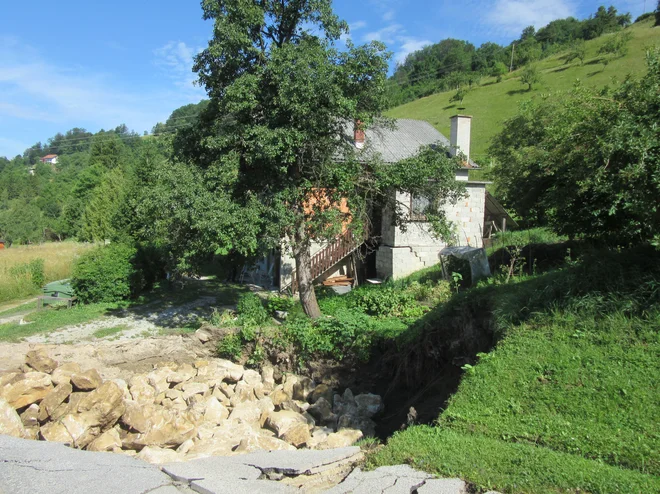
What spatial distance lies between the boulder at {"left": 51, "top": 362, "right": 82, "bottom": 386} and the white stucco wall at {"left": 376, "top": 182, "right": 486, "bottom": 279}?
11149mm

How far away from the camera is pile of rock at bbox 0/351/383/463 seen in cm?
716

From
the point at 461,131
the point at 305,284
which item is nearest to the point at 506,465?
the point at 305,284

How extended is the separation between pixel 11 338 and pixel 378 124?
11.0 meters

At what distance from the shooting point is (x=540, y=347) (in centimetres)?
623

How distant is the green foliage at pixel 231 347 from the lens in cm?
1068

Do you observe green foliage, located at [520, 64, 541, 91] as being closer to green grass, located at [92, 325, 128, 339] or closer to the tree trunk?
the tree trunk

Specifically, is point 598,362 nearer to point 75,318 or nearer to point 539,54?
Answer: point 75,318

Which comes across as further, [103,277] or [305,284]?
[103,277]

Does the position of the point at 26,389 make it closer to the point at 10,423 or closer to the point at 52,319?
the point at 10,423

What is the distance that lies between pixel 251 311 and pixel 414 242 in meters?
8.00

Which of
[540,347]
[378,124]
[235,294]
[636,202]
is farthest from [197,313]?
[636,202]

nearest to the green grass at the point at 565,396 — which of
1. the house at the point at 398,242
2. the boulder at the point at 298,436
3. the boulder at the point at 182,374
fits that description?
the boulder at the point at 298,436

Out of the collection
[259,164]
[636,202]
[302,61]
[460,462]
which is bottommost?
[460,462]

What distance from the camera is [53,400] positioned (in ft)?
26.6
